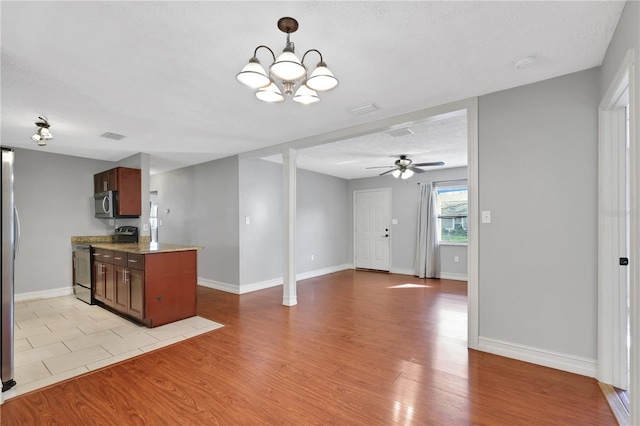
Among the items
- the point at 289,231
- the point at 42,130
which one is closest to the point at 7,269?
the point at 42,130

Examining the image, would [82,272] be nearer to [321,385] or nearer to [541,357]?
[321,385]

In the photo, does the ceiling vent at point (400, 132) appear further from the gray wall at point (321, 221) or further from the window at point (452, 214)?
the window at point (452, 214)

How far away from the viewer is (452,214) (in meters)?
6.95

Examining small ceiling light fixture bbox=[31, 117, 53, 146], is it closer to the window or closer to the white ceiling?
the white ceiling

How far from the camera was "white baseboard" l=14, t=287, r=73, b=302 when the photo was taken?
481cm

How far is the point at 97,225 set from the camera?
571cm

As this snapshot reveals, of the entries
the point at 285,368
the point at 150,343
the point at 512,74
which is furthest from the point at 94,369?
the point at 512,74

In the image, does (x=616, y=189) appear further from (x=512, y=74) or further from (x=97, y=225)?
(x=97, y=225)

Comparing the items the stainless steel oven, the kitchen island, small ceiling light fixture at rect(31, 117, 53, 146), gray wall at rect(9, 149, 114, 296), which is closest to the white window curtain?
the kitchen island

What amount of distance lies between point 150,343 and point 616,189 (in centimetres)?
443

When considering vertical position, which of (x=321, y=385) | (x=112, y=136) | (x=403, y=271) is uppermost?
(x=112, y=136)

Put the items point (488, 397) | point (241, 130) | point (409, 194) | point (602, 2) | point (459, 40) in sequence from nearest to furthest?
point (602, 2) < point (459, 40) < point (488, 397) < point (241, 130) < point (409, 194)

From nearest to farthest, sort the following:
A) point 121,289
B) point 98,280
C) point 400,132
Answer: point 121,289
point 400,132
point 98,280

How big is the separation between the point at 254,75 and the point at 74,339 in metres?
3.50
